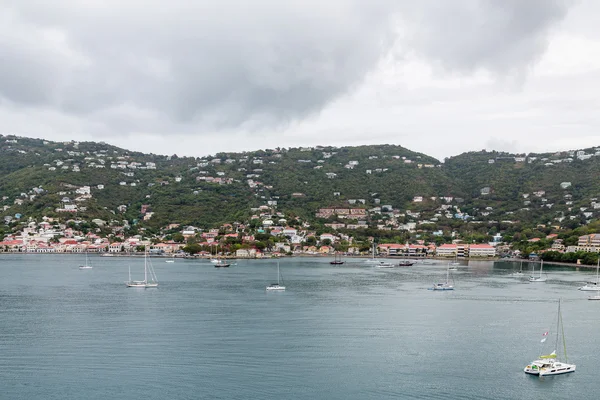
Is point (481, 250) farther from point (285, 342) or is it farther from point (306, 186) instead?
point (285, 342)

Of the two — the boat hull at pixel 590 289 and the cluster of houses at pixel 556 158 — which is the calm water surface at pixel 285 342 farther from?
the cluster of houses at pixel 556 158

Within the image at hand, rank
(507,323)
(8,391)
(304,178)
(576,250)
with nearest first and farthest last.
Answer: (8,391) < (507,323) < (576,250) < (304,178)

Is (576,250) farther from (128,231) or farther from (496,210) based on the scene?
(128,231)

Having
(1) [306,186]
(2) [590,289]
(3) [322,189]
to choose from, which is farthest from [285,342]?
(1) [306,186]

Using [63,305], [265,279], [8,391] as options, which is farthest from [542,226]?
[8,391]

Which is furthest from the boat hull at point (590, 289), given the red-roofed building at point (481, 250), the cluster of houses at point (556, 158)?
the cluster of houses at point (556, 158)

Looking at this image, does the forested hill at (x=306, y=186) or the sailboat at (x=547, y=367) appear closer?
the sailboat at (x=547, y=367)

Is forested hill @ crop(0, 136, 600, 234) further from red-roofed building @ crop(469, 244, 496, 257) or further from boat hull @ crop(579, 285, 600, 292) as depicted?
boat hull @ crop(579, 285, 600, 292)
